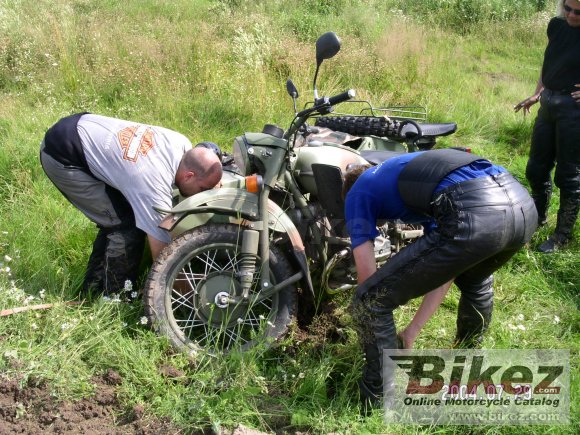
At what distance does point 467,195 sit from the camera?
2.68m

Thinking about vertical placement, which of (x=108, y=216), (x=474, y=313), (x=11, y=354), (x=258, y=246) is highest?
(x=108, y=216)

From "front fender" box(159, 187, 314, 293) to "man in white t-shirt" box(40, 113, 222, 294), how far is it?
13 cm

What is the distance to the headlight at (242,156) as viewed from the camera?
3.52 m

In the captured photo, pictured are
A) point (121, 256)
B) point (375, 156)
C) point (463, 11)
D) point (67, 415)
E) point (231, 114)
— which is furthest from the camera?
point (463, 11)

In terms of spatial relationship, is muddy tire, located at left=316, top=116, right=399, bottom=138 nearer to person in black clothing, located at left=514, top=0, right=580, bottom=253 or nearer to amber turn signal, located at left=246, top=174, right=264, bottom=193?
amber turn signal, located at left=246, top=174, right=264, bottom=193

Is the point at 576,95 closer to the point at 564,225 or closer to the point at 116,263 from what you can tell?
the point at 564,225

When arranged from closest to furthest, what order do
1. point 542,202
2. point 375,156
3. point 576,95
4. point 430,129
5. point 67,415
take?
point 67,415
point 375,156
point 430,129
point 576,95
point 542,202

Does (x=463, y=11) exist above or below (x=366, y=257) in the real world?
above

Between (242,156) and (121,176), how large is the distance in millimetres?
723

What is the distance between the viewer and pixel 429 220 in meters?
3.08

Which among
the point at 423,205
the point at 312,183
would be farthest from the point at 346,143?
the point at 423,205

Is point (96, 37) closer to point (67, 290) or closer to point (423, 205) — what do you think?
point (67, 290)

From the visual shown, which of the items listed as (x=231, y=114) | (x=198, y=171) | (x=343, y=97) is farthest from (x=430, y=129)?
(x=231, y=114)

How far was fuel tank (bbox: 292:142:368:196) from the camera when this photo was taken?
3535 mm
